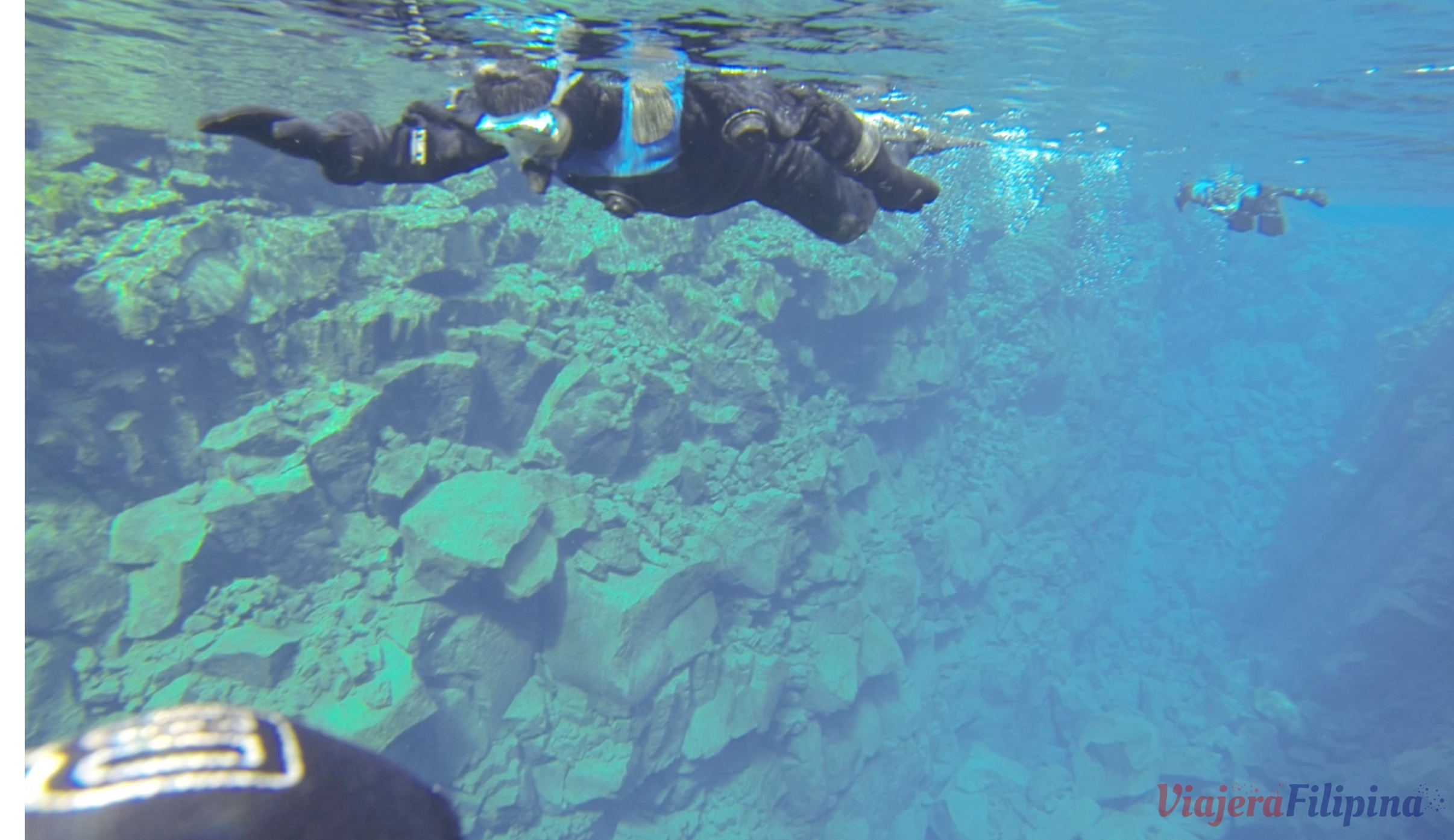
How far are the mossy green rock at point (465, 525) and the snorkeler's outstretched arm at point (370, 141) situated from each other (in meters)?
8.58

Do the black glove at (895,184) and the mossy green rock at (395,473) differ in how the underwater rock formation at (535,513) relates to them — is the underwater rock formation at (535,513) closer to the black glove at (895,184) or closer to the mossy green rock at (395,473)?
the mossy green rock at (395,473)

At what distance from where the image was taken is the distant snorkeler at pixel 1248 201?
11.1 m

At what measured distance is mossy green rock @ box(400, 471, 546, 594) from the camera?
1078 centimetres

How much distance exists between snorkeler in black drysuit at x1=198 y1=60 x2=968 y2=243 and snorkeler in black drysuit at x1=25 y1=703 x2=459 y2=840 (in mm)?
2456

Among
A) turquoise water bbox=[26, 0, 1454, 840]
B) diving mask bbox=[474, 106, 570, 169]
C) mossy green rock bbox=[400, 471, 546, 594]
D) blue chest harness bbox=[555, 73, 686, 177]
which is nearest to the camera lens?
diving mask bbox=[474, 106, 570, 169]

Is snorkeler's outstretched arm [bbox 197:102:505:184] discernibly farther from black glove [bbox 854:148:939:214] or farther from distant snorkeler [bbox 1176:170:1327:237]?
distant snorkeler [bbox 1176:170:1327:237]

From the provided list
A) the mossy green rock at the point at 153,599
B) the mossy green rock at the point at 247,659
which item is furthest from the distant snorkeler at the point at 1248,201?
the mossy green rock at the point at 153,599

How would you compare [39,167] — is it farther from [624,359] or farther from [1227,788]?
[1227,788]

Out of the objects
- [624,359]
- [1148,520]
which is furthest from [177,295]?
[1148,520]

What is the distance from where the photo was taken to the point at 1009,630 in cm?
2080

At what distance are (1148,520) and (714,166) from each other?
97.5 feet

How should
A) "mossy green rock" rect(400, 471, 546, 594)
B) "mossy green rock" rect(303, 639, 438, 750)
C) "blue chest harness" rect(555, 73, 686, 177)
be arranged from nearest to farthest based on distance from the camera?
"blue chest harness" rect(555, 73, 686, 177)
"mossy green rock" rect(303, 639, 438, 750)
"mossy green rock" rect(400, 471, 546, 594)

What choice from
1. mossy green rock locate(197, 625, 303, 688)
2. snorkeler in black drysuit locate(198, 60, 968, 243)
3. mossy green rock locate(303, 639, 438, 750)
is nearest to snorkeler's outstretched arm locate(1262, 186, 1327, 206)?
snorkeler in black drysuit locate(198, 60, 968, 243)

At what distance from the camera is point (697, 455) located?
47.3 feet
